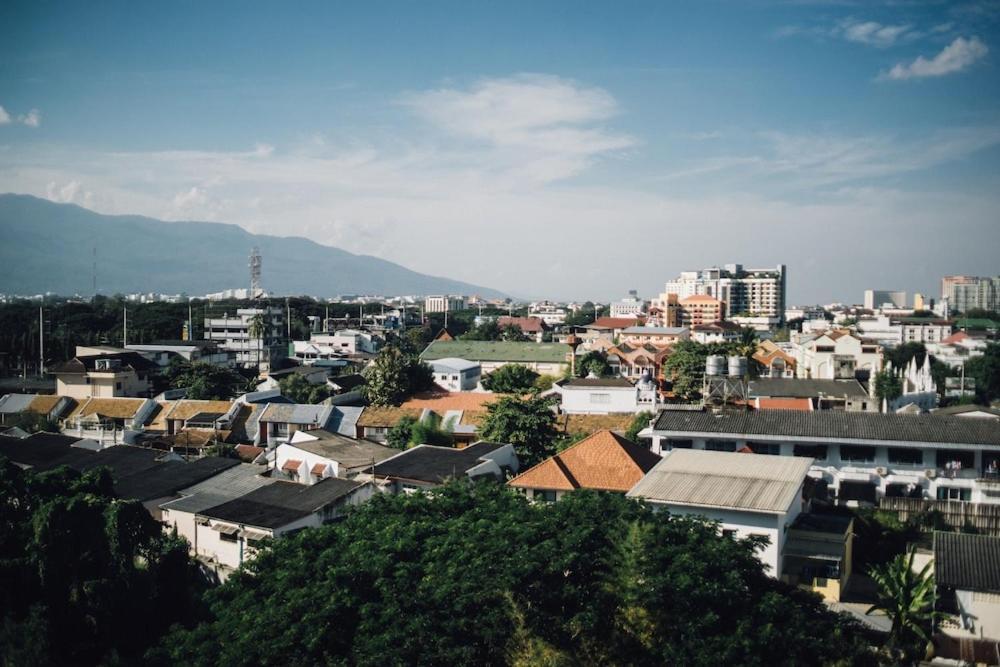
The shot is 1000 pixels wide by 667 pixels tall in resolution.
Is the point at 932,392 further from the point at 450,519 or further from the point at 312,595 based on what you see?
the point at 312,595

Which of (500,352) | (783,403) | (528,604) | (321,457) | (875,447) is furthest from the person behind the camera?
(500,352)

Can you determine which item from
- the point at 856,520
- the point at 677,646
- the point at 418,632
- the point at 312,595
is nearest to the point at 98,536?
the point at 312,595

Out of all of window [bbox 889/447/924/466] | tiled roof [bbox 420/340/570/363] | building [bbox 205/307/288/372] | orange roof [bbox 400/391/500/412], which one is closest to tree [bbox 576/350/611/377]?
tiled roof [bbox 420/340/570/363]

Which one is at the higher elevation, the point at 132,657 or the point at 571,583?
the point at 571,583

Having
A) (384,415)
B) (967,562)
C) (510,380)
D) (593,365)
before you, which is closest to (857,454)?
(967,562)

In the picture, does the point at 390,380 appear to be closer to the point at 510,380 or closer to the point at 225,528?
the point at 510,380

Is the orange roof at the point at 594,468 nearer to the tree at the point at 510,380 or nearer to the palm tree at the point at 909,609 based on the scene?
the palm tree at the point at 909,609
